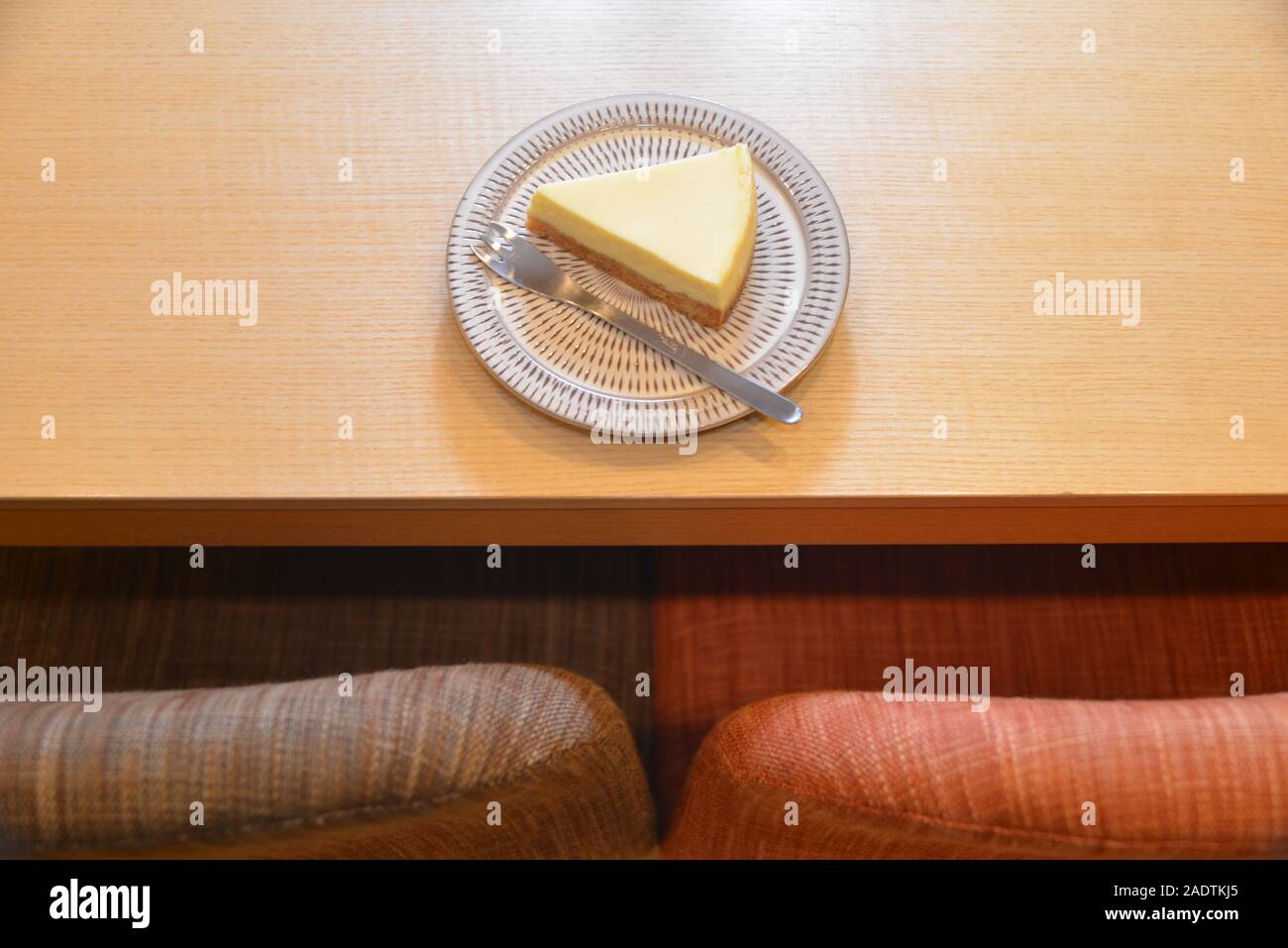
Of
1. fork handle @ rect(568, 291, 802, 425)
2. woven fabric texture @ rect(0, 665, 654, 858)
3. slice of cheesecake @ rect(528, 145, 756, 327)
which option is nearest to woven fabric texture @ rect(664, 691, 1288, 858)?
woven fabric texture @ rect(0, 665, 654, 858)

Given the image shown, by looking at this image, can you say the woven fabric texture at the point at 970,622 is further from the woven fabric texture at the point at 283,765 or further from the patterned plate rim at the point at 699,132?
the woven fabric texture at the point at 283,765

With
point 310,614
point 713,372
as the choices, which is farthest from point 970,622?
point 310,614

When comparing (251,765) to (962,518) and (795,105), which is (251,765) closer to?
(962,518)

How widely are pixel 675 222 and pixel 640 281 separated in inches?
2.3

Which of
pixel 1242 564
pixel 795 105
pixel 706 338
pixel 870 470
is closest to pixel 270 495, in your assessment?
pixel 706 338

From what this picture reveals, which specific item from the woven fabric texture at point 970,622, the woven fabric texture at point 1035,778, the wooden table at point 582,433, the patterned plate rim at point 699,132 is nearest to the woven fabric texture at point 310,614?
the woven fabric texture at point 970,622

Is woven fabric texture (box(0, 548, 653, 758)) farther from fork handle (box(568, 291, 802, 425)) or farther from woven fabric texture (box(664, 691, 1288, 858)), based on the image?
woven fabric texture (box(664, 691, 1288, 858))

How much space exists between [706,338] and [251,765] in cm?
48

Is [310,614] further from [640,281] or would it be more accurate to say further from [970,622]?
[970,622]

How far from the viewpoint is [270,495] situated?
791mm

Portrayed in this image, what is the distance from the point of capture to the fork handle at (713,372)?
2.58ft

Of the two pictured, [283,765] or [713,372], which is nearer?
[283,765]

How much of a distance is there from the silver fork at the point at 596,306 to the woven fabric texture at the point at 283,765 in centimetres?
32

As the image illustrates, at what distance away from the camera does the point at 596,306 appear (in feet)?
2.69
